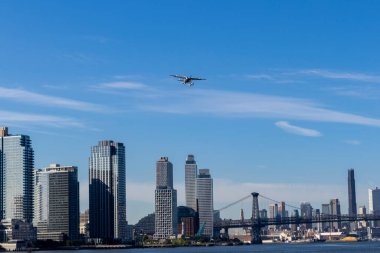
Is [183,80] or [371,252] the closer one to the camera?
[183,80]

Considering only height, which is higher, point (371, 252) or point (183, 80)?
point (183, 80)
